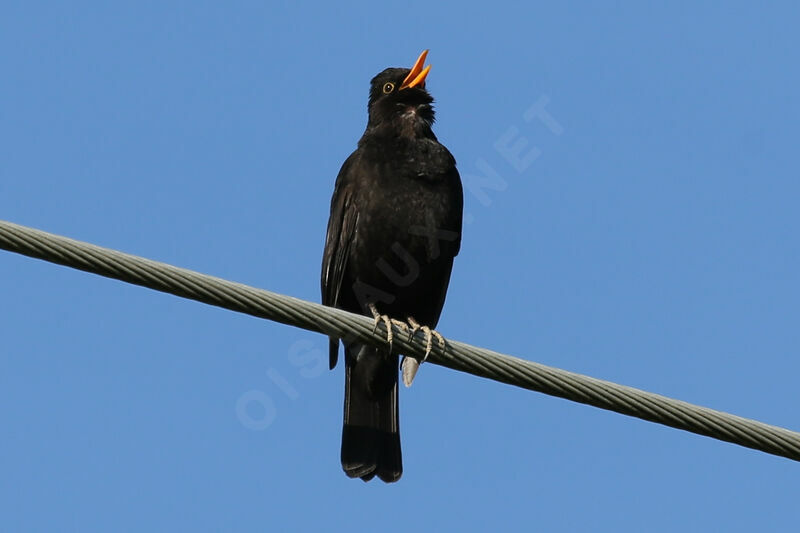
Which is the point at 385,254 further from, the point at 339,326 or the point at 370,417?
the point at 339,326

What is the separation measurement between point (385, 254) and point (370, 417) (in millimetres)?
995

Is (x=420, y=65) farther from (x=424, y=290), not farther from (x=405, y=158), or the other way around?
(x=424, y=290)

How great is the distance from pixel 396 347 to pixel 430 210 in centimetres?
145

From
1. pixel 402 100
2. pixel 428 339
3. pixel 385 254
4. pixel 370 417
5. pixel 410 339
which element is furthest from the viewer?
pixel 402 100

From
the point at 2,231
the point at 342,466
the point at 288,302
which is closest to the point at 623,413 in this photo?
the point at 288,302

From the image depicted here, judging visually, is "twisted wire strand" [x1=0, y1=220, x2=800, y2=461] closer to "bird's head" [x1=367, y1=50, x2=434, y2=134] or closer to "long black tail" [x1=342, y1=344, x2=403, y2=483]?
"long black tail" [x1=342, y1=344, x2=403, y2=483]

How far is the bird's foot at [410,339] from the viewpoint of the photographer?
16.1 ft

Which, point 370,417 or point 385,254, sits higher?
point 385,254

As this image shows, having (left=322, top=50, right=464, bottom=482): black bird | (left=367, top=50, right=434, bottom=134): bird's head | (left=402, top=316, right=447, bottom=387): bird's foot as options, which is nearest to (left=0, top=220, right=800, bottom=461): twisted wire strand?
(left=402, top=316, right=447, bottom=387): bird's foot

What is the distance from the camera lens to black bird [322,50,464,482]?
6.50 meters

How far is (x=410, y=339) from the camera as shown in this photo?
17.3 ft

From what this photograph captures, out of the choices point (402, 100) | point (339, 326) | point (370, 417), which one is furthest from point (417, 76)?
point (339, 326)

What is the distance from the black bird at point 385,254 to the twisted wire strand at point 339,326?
210 centimetres

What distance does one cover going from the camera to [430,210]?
6516 mm
